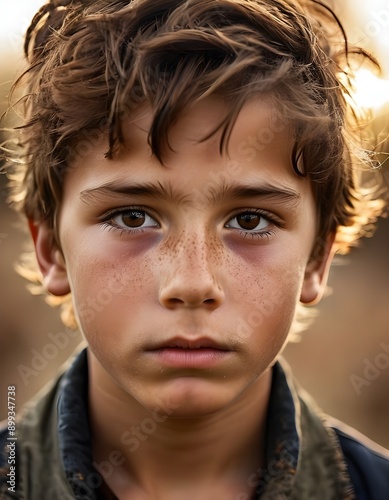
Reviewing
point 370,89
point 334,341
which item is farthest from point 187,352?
point 334,341

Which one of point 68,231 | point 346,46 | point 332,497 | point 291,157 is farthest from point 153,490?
point 346,46

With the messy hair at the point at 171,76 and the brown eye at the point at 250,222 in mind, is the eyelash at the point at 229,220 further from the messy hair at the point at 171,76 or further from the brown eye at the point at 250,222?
the messy hair at the point at 171,76

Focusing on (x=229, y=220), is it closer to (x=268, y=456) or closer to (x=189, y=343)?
(x=189, y=343)

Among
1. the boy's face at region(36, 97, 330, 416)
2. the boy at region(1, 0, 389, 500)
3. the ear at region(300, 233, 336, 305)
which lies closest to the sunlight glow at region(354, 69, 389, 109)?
the boy at region(1, 0, 389, 500)

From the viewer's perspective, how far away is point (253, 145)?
1.69 m

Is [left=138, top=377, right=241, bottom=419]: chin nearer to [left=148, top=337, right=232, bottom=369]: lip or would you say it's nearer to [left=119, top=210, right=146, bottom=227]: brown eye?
[left=148, top=337, right=232, bottom=369]: lip

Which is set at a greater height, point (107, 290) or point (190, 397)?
point (107, 290)

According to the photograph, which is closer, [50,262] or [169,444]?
[169,444]

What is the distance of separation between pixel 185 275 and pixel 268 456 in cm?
62

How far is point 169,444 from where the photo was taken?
1.89m

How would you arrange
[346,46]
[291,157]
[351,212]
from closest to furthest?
[291,157]
[346,46]
[351,212]

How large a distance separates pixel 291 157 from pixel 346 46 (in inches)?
22.3

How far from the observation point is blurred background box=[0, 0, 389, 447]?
4152 mm

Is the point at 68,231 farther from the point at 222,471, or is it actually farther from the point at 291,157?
the point at 222,471
